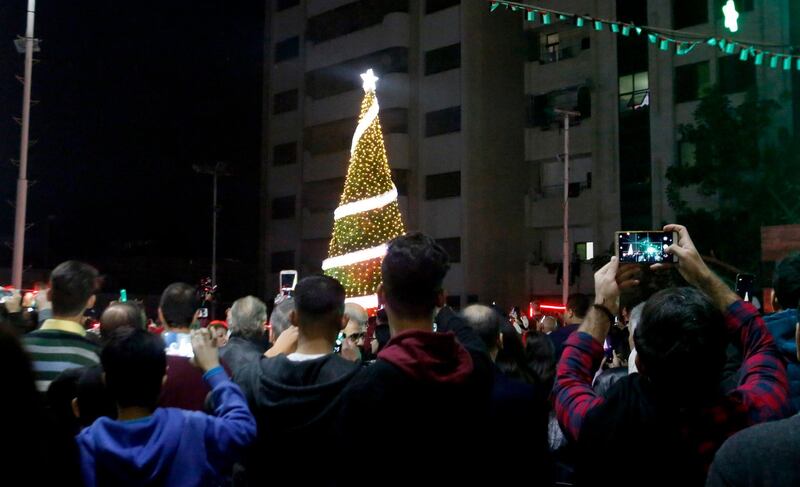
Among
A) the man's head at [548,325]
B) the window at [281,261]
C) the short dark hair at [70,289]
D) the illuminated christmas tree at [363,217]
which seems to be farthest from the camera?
the window at [281,261]

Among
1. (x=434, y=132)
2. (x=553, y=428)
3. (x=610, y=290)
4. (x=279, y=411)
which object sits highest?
(x=434, y=132)

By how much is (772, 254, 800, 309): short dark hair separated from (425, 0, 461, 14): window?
33602 mm

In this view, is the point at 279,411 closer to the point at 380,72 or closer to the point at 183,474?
the point at 183,474

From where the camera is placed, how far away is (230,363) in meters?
3.78

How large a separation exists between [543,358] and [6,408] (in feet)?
12.3

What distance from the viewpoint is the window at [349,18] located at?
124 ft

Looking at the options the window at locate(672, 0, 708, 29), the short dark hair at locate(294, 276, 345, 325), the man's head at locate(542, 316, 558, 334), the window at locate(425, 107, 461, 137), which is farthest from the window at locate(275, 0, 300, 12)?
the short dark hair at locate(294, 276, 345, 325)

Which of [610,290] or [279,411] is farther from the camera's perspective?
[279,411]

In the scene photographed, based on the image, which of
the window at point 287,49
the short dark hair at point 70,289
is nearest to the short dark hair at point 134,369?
the short dark hair at point 70,289

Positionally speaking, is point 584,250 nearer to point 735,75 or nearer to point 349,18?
point 735,75

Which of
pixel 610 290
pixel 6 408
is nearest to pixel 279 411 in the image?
pixel 610 290

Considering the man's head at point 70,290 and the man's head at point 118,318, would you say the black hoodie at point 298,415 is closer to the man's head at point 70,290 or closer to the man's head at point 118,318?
the man's head at point 70,290

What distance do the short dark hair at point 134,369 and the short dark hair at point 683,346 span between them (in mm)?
1703

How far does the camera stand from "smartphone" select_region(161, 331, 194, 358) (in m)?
3.65
